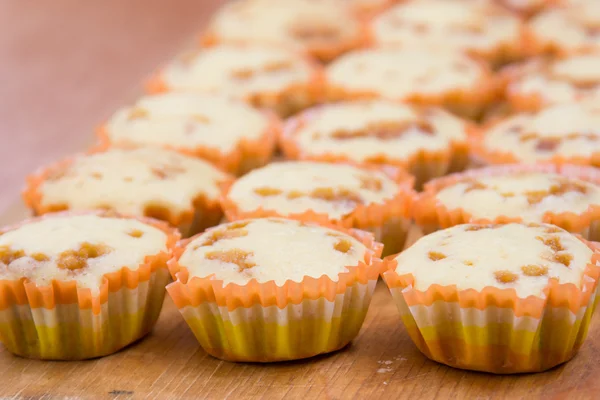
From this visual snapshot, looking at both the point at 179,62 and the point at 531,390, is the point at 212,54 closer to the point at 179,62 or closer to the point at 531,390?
the point at 179,62

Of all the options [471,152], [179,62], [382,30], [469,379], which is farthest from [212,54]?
[469,379]

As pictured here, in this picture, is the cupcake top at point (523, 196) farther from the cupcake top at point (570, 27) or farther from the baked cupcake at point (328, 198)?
the cupcake top at point (570, 27)

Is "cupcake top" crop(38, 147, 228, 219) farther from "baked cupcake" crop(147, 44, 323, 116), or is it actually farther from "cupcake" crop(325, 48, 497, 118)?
"cupcake" crop(325, 48, 497, 118)

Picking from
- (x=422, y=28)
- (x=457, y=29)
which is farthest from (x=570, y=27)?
(x=422, y=28)

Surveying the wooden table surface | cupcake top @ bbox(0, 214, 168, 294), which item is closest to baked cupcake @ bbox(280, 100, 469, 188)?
the wooden table surface

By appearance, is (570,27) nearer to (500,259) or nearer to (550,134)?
(550,134)

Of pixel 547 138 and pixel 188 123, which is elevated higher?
pixel 188 123
